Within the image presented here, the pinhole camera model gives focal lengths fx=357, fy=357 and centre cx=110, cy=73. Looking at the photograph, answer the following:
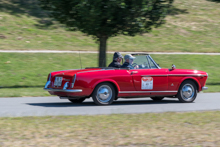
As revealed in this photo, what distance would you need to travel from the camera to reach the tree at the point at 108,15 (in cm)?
1325

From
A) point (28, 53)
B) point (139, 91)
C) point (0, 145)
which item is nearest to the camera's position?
point (0, 145)

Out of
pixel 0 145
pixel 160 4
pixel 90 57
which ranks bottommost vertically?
pixel 0 145

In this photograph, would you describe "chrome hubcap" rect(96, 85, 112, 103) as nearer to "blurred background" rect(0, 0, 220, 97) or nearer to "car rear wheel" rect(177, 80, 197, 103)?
"car rear wheel" rect(177, 80, 197, 103)

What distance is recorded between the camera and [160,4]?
14.6 m

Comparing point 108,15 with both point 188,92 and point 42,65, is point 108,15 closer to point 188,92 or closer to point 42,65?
point 188,92

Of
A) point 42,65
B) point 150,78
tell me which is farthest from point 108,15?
point 42,65

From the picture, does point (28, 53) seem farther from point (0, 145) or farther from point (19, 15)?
point (0, 145)

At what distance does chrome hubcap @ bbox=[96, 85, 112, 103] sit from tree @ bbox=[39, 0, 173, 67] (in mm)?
4427

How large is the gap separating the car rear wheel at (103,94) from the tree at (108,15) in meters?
4.41

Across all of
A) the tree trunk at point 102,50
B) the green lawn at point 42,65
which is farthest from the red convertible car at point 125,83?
the tree trunk at point 102,50

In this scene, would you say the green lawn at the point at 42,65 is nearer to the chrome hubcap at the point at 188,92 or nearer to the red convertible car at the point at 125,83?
the red convertible car at the point at 125,83

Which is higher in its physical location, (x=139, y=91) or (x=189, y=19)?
(x=189, y=19)

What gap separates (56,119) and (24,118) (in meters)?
0.64

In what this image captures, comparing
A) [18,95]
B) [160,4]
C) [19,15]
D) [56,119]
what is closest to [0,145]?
[56,119]
